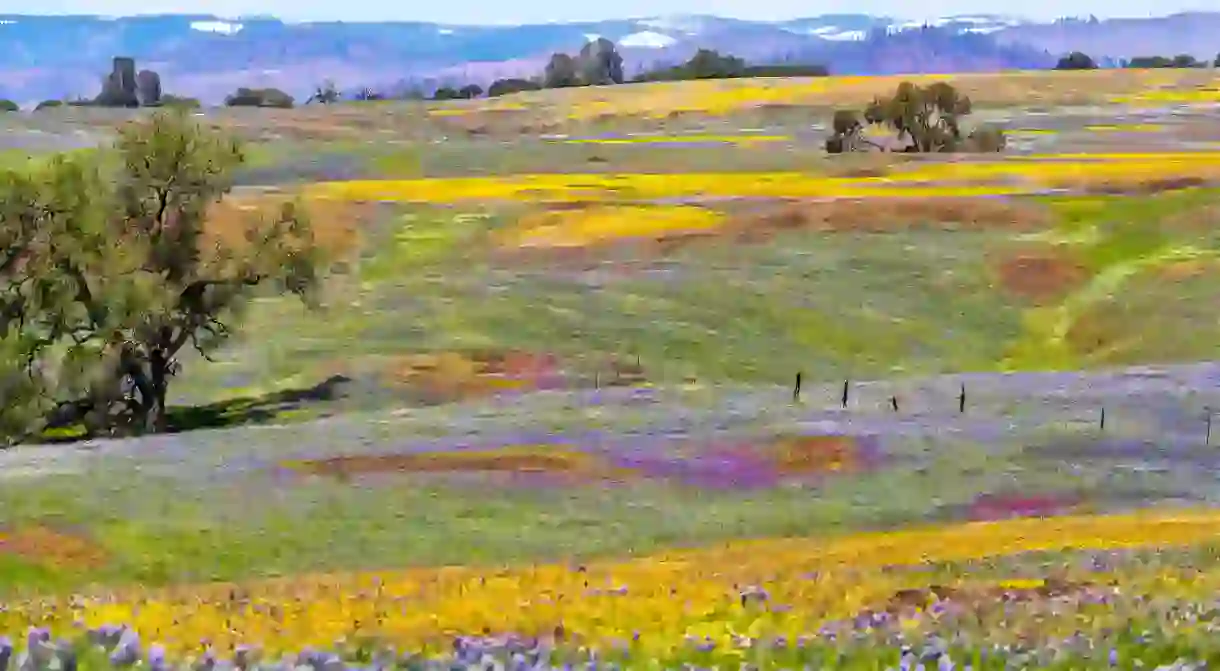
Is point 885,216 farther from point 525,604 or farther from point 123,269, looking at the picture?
point 525,604

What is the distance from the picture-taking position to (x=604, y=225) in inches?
4198

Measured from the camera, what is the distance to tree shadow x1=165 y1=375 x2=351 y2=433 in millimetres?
68438

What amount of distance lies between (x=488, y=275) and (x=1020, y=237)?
33.7m

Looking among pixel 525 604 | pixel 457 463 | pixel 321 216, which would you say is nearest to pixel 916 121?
pixel 321 216

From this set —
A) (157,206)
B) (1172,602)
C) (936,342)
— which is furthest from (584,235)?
(1172,602)

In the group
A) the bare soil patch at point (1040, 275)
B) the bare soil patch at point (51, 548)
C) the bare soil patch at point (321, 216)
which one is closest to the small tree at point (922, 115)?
the bare soil patch at point (1040, 275)

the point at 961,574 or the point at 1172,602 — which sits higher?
the point at 1172,602

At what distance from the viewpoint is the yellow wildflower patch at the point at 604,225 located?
103188 mm

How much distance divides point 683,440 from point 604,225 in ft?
195

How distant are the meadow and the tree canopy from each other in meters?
4.60

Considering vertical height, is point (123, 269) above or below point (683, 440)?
above

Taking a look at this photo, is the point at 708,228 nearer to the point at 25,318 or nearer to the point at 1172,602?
the point at 25,318

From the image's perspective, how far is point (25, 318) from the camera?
218ft

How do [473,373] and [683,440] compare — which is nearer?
[683,440]
